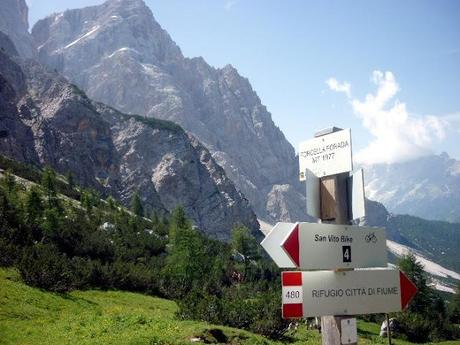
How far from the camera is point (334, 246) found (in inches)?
265

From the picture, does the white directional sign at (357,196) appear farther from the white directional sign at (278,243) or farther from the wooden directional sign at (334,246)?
the white directional sign at (278,243)

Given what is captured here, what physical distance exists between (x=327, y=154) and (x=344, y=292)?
89.0 inches

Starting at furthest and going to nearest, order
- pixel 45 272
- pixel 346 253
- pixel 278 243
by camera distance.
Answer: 1. pixel 45 272
2. pixel 346 253
3. pixel 278 243

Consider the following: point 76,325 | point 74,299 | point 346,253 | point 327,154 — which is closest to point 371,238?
point 346,253

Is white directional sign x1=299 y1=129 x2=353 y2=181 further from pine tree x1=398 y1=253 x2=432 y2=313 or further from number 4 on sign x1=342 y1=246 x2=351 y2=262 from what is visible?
pine tree x1=398 y1=253 x2=432 y2=313

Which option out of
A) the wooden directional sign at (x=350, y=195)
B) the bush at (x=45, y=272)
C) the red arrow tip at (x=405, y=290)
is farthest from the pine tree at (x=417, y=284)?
the wooden directional sign at (x=350, y=195)

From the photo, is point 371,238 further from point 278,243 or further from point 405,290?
point 278,243

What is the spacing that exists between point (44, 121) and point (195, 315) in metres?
165

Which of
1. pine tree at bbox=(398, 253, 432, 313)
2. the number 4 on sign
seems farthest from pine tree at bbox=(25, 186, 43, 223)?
Result: pine tree at bbox=(398, 253, 432, 313)

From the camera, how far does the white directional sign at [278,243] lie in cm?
650

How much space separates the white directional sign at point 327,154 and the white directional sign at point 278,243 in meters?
1.08

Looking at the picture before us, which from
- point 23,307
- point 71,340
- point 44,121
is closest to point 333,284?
point 71,340

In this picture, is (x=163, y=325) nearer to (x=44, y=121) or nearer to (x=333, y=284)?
(x=333, y=284)

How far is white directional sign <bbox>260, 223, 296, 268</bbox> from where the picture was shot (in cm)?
650
